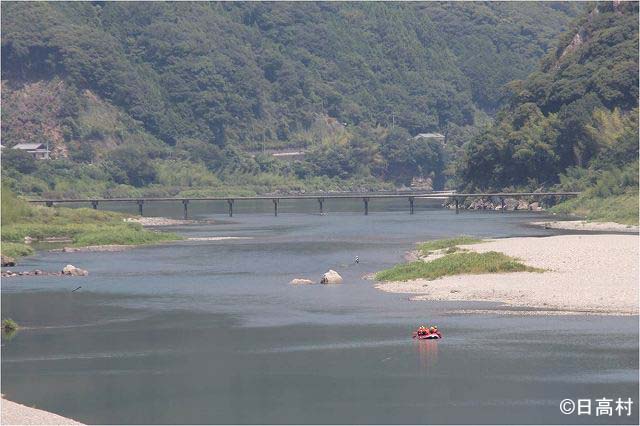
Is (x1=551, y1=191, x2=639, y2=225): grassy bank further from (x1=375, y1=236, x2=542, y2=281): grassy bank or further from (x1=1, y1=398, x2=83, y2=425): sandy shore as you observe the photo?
(x1=1, y1=398, x2=83, y2=425): sandy shore

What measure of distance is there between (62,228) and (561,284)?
57888 millimetres

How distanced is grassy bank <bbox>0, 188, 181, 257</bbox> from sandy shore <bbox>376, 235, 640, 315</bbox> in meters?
37.3

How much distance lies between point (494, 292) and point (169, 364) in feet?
62.3

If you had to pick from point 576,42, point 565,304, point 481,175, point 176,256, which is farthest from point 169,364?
point 576,42

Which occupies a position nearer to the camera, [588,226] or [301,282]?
[301,282]

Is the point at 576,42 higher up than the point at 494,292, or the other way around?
the point at 576,42

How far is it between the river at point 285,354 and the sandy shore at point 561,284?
6.28 feet

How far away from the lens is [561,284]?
210 feet

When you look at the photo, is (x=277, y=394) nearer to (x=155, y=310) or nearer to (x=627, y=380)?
(x=627, y=380)

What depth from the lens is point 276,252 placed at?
316 ft

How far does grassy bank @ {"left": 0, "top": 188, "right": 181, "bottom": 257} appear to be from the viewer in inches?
4107

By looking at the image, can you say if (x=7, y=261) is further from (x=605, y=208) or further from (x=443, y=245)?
(x=605, y=208)

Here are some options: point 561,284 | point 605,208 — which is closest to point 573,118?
point 605,208

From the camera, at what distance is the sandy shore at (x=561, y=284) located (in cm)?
6000
